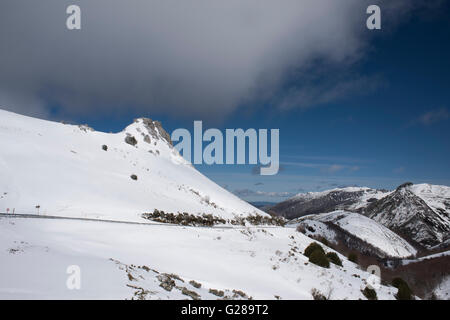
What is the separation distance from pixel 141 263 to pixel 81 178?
26149 mm

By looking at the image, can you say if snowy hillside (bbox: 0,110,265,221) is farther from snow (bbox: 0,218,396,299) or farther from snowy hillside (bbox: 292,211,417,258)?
snowy hillside (bbox: 292,211,417,258)

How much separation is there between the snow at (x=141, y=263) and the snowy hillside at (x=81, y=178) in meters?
7.86

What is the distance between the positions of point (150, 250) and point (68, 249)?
5238 mm

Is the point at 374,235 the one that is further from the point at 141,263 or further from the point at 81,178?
the point at 141,263

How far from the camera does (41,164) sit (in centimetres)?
3444

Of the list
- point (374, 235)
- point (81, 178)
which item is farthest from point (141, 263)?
point (374, 235)

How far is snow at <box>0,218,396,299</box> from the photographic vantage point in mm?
8867

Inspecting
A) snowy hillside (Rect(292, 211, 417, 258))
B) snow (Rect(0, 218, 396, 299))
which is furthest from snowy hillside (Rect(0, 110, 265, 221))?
snowy hillside (Rect(292, 211, 417, 258))

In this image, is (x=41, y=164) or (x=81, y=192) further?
(x=41, y=164)

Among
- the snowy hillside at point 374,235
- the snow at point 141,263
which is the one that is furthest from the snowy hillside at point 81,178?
A: the snowy hillside at point 374,235

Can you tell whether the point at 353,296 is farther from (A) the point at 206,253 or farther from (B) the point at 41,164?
(B) the point at 41,164

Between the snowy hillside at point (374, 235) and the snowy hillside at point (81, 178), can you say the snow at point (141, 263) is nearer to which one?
the snowy hillside at point (81, 178)

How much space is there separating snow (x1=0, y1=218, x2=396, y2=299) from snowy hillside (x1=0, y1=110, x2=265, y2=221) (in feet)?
25.8
